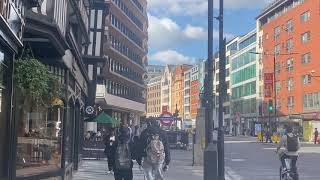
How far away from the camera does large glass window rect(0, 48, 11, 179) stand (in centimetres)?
828

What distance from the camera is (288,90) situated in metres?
83.6

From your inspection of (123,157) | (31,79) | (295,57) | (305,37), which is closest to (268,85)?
(295,57)

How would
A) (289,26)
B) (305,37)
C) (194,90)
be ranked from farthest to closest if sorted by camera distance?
(194,90), (289,26), (305,37)

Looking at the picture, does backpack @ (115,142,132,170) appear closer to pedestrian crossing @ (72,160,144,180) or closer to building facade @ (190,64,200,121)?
pedestrian crossing @ (72,160,144,180)

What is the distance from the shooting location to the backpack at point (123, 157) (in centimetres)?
1192

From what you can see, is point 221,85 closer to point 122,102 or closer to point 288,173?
point 288,173

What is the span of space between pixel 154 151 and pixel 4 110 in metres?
3.94

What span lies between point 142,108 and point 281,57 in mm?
23748

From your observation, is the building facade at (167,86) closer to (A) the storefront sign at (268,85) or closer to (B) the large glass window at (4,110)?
(A) the storefront sign at (268,85)

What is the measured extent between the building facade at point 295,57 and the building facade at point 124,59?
18604 mm

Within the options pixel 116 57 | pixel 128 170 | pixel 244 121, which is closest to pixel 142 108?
pixel 116 57

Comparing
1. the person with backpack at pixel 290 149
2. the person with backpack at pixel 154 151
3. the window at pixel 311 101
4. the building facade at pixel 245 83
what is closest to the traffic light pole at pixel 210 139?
the person with backpack at pixel 154 151

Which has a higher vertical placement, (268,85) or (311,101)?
(268,85)

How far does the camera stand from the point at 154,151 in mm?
11648
